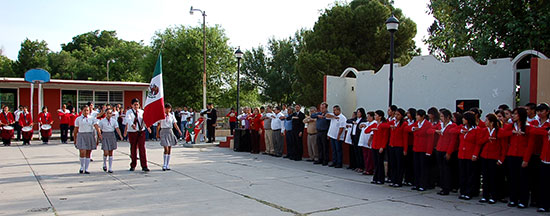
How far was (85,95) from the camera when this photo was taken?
2605 cm

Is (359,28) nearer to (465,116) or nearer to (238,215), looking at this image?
(465,116)

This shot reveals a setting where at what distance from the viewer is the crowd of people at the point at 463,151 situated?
6.80 meters

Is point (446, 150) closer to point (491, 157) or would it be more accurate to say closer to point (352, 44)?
point (491, 157)

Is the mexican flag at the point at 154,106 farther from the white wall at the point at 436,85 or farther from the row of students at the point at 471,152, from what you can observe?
the white wall at the point at 436,85

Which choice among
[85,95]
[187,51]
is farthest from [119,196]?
[187,51]

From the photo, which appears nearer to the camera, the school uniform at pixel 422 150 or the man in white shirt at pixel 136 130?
the school uniform at pixel 422 150

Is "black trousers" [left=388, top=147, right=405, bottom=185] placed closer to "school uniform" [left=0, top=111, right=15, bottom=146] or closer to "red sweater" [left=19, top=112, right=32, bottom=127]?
"school uniform" [left=0, top=111, right=15, bottom=146]

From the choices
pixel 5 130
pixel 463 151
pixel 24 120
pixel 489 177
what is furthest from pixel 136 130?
pixel 24 120

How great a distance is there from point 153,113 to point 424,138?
6.51 m

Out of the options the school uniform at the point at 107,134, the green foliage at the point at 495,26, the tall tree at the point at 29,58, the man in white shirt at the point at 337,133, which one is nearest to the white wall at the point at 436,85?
the green foliage at the point at 495,26

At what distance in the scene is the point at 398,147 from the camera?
348 inches

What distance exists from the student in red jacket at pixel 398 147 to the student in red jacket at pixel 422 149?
0.88 ft

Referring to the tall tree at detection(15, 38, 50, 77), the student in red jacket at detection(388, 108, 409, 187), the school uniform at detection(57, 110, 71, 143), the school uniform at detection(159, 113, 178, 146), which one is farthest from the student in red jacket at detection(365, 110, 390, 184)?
the tall tree at detection(15, 38, 50, 77)

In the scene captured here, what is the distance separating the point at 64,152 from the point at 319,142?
9.53m
